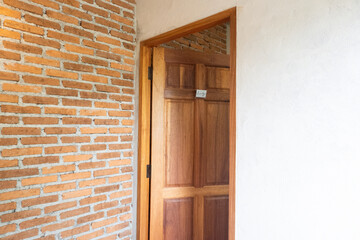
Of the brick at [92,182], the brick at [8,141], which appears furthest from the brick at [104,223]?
the brick at [8,141]

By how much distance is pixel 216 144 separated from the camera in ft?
8.02

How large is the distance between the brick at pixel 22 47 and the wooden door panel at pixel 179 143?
1.04 metres

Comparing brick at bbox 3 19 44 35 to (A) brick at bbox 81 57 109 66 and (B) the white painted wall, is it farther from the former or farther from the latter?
(B) the white painted wall

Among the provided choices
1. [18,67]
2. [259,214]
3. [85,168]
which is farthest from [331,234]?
[18,67]

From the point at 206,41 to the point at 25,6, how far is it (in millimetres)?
1846

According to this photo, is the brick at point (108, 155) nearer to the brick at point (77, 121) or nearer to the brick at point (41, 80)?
the brick at point (77, 121)

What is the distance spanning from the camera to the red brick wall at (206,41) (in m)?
2.66

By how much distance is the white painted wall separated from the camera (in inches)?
43.8

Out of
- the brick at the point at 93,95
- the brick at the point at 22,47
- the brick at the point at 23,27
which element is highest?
the brick at the point at 23,27

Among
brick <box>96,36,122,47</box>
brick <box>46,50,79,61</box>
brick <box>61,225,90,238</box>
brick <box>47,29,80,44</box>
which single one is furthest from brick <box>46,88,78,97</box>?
brick <box>61,225,90,238</box>

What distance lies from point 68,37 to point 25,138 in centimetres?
76

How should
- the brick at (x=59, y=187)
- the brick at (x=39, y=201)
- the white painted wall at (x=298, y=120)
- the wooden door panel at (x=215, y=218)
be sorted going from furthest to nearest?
the wooden door panel at (x=215, y=218) → the brick at (x=59, y=187) → the brick at (x=39, y=201) → the white painted wall at (x=298, y=120)

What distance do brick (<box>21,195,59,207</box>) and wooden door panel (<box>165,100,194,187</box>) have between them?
0.88 meters

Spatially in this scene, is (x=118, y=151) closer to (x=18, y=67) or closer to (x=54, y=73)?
(x=54, y=73)
